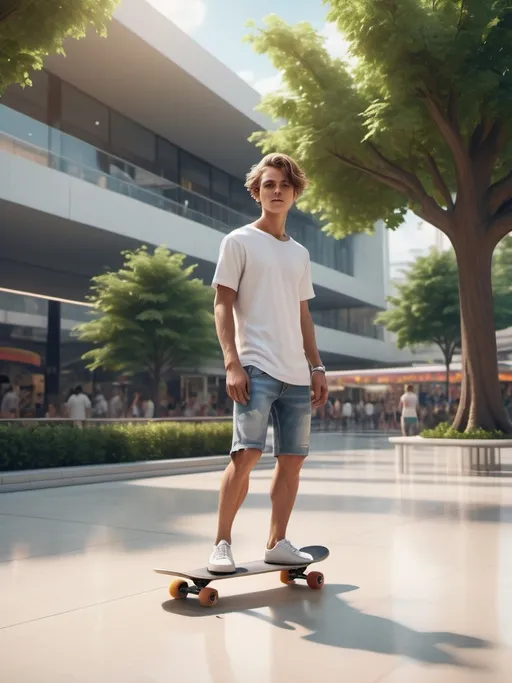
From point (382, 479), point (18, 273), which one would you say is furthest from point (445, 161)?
point (18, 273)

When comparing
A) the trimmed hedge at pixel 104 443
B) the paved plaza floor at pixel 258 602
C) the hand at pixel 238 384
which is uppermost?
the hand at pixel 238 384

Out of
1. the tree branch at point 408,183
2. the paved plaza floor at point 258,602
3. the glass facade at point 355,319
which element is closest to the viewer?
the paved plaza floor at point 258,602

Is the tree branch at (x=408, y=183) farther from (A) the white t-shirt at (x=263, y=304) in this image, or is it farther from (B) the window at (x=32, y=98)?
(B) the window at (x=32, y=98)

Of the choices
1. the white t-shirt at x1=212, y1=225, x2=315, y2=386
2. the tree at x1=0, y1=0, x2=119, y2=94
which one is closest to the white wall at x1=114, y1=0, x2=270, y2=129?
the tree at x1=0, y1=0, x2=119, y2=94

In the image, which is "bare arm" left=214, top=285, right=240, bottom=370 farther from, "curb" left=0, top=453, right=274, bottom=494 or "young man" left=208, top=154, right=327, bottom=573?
"curb" left=0, top=453, right=274, bottom=494

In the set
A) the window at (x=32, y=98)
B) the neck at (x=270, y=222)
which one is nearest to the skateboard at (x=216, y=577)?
the neck at (x=270, y=222)

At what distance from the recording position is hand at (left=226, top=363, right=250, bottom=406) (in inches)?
150

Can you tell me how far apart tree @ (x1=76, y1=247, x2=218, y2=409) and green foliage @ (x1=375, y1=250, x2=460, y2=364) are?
15114mm

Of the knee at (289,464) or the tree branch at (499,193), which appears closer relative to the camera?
the knee at (289,464)

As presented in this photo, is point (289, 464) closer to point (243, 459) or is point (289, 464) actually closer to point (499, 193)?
point (243, 459)

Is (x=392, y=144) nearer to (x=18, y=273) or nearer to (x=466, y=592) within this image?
(x=466, y=592)

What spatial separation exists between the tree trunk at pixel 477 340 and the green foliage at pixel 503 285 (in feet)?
66.5

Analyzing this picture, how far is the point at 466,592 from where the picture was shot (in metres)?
4.15

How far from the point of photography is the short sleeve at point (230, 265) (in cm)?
401
